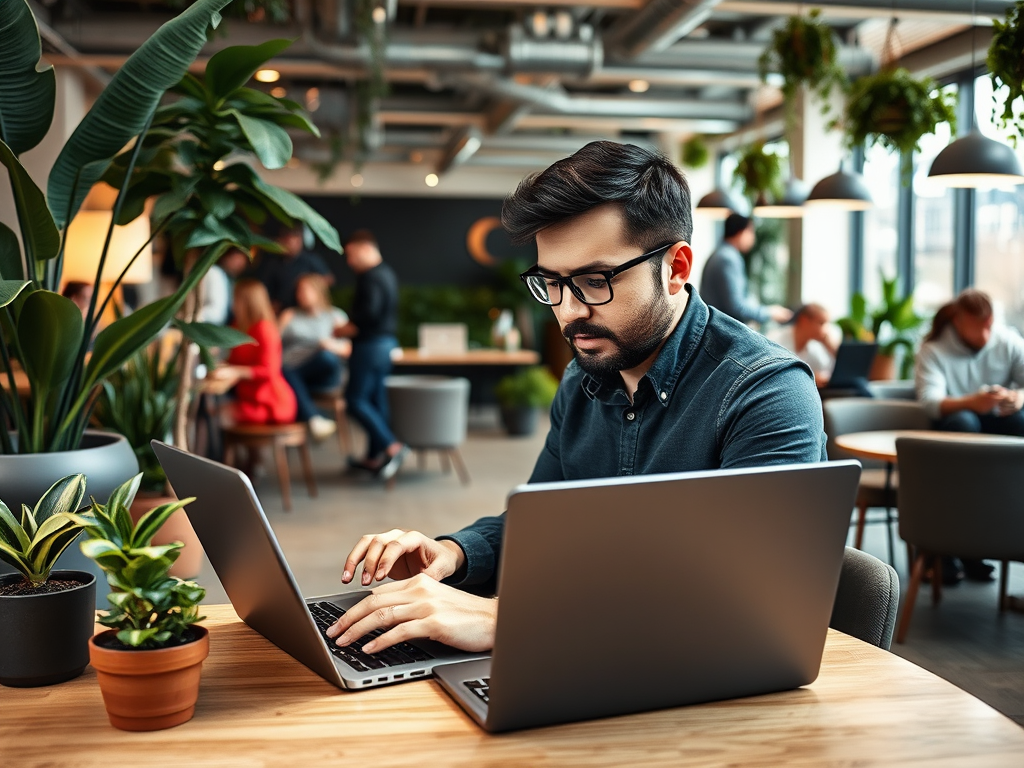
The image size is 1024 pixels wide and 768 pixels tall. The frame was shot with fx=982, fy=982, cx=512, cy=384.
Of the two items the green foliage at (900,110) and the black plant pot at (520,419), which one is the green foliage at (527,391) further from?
the green foliage at (900,110)

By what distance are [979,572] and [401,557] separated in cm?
386

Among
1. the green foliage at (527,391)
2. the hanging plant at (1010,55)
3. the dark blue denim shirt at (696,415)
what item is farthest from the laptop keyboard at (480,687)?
the green foliage at (527,391)

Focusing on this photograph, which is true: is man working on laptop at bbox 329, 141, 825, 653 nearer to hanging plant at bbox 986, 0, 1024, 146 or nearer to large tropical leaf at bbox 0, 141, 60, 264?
large tropical leaf at bbox 0, 141, 60, 264

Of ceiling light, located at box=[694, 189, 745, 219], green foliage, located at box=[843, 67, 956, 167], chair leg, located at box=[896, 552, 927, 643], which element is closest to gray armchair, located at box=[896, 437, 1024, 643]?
chair leg, located at box=[896, 552, 927, 643]

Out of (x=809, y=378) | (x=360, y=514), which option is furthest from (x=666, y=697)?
(x=360, y=514)

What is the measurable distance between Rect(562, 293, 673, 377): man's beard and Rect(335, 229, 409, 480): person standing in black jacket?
5.58 meters

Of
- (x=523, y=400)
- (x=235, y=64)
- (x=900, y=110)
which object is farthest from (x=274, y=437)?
(x=900, y=110)

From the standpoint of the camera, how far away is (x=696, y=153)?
11.6 m

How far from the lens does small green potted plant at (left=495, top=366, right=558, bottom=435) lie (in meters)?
9.46

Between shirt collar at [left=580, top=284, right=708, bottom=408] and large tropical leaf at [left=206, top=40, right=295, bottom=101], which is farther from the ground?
large tropical leaf at [left=206, top=40, right=295, bottom=101]

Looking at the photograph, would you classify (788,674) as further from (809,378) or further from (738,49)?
(738,49)

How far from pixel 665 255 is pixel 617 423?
32 cm

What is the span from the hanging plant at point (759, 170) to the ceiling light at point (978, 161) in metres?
3.31

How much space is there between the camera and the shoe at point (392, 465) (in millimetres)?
6871
